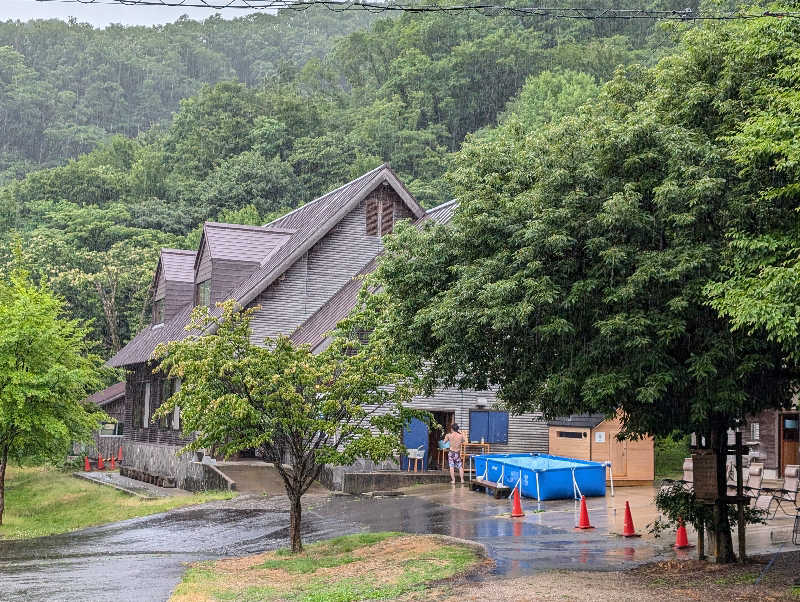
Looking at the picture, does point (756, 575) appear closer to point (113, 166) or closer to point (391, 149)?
point (391, 149)

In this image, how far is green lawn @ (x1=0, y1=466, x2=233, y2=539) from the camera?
1091 inches

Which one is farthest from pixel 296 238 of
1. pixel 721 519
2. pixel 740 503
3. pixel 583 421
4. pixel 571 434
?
pixel 740 503

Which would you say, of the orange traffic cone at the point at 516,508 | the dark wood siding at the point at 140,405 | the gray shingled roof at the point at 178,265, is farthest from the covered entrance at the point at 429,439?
the gray shingled roof at the point at 178,265

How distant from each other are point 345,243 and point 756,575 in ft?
78.0

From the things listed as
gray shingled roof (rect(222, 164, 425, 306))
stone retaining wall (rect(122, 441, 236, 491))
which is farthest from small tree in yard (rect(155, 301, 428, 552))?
gray shingled roof (rect(222, 164, 425, 306))

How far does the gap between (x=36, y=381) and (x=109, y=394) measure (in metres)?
26.1

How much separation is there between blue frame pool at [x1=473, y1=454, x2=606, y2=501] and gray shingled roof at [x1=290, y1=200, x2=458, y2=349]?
7514mm

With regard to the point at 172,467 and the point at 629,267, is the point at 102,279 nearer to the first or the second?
the point at 172,467

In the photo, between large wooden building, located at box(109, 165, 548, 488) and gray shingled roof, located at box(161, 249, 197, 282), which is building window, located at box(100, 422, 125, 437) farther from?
gray shingled roof, located at box(161, 249, 197, 282)

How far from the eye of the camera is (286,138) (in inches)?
2972

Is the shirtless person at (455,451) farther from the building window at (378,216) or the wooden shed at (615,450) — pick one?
the building window at (378,216)

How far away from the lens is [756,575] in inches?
583

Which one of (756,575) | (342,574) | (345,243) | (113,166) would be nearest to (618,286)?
(756,575)

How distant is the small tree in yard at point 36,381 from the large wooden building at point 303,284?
4.61 m
